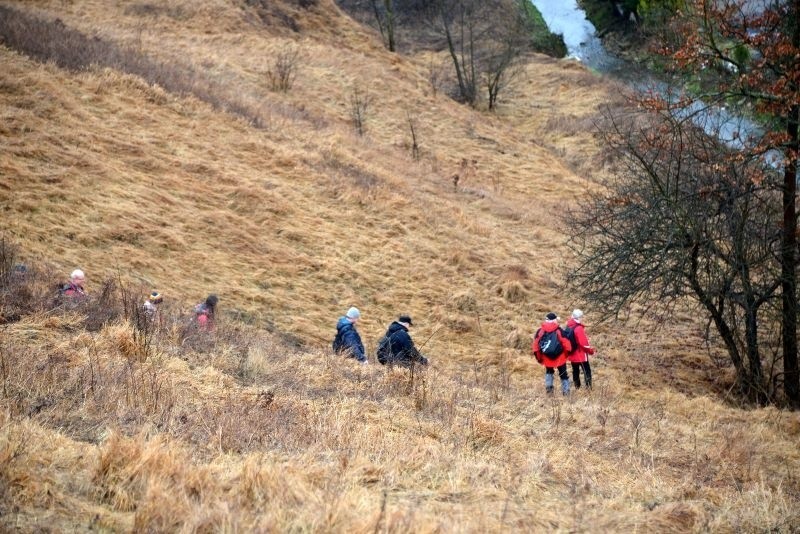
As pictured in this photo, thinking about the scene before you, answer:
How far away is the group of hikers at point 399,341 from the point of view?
9.61 metres

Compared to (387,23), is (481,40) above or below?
below

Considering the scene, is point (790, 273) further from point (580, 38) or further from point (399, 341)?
point (580, 38)

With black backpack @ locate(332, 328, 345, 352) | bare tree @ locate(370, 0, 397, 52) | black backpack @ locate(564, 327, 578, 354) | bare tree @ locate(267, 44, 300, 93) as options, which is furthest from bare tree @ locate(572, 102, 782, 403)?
bare tree @ locate(370, 0, 397, 52)

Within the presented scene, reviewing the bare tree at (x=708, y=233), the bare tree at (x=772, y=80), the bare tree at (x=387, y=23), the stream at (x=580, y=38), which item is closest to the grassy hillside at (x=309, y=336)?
the bare tree at (x=708, y=233)

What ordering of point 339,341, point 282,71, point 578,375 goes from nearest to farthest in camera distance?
point 339,341 < point 578,375 < point 282,71

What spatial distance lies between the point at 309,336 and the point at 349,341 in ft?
7.23

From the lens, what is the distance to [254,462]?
185 inches

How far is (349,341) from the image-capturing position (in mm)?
10281

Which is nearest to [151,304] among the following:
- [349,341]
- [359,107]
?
[349,341]

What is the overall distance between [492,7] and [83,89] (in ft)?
110

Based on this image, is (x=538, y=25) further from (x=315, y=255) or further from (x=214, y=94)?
(x=315, y=255)

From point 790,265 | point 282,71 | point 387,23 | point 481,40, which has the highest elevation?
point 387,23

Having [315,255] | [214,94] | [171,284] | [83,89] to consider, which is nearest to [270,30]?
[214,94]

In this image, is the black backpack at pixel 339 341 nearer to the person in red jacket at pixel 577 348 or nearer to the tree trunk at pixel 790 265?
the person in red jacket at pixel 577 348
